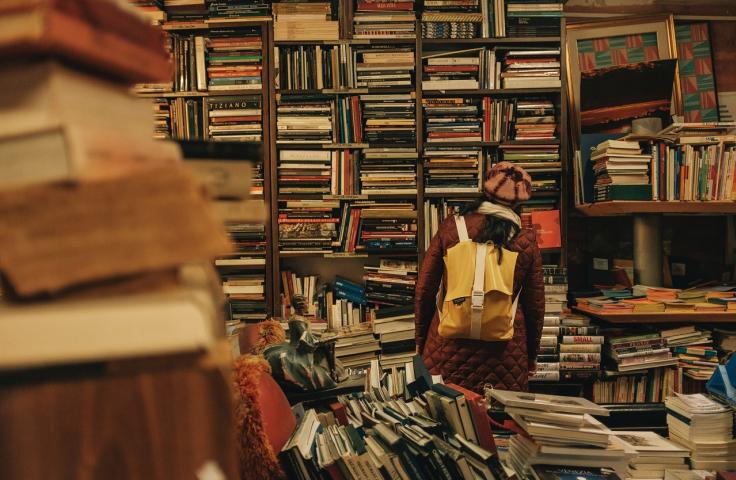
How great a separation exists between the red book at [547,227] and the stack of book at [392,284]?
79 centimetres

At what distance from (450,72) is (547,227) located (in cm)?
113

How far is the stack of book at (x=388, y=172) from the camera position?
317cm

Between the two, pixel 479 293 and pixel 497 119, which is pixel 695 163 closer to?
pixel 497 119

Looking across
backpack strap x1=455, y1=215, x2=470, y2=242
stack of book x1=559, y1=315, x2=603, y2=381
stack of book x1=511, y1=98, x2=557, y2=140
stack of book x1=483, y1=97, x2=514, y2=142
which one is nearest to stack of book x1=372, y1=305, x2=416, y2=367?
stack of book x1=559, y1=315, x2=603, y2=381

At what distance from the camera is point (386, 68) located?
3174 millimetres

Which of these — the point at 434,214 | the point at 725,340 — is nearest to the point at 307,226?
the point at 434,214

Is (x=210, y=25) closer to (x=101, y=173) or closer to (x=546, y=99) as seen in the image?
(x=546, y=99)

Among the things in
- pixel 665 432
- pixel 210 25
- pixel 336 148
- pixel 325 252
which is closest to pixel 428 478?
pixel 665 432

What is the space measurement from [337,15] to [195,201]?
324 centimetres

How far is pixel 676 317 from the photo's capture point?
2.83 meters

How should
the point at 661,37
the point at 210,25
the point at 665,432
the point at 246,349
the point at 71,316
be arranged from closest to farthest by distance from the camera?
the point at 71,316 → the point at 246,349 → the point at 665,432 → the point at 210,25 → the point at 661,37

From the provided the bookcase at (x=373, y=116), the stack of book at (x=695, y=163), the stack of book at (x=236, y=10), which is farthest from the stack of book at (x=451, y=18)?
the stack of book at (x=695, y=163)

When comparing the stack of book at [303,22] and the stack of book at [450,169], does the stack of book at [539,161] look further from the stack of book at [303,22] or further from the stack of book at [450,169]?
the stack of book at [303,22]

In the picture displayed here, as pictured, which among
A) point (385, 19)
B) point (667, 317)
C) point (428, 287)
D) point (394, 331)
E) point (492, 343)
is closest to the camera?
point (492, 343)
